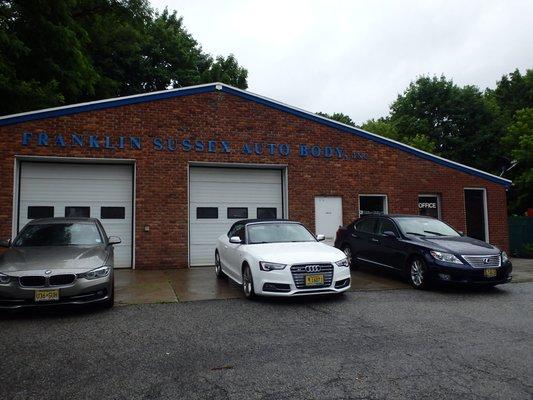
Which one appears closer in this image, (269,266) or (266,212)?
(269,266)

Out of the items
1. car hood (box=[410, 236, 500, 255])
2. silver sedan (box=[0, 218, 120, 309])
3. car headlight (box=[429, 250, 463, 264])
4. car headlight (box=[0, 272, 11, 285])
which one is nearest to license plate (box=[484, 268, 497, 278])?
car hood (box=[410, 236, 500, 255])

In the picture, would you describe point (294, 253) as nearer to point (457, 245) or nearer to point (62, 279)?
point (457, 245)

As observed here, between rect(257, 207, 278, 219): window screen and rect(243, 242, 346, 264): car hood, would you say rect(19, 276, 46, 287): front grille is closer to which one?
rect(243, 242, 346, 264): car hood

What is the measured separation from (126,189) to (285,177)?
492 cm

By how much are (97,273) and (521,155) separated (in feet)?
95.1

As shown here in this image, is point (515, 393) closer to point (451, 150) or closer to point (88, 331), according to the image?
point (88, 331)

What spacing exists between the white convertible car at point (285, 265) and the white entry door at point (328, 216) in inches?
205

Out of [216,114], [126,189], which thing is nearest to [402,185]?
[216,114]

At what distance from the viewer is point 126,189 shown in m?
12.5

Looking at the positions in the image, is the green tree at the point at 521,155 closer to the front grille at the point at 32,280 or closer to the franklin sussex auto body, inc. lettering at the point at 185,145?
the franklin sussex auto body, inc. lettering at the point at 185,145

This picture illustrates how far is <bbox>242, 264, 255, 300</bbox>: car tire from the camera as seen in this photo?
7.39 m

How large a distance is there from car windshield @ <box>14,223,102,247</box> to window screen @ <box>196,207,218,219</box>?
506cm

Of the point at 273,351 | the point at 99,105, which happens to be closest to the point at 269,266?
the point at 273,351

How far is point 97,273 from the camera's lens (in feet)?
21.1
